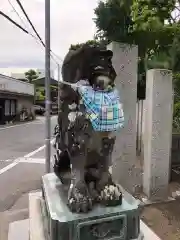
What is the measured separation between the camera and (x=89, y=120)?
1.87 m

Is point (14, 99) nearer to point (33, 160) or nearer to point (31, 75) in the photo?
point (33, 160)

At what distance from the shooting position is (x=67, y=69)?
76.7 inches

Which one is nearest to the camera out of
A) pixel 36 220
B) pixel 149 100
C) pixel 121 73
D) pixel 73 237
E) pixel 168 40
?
pixel 73 237

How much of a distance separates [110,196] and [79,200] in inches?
8.8

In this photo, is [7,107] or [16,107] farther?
[16,107]

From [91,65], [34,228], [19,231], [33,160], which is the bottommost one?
[33,160]

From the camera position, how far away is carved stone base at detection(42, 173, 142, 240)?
1.82m

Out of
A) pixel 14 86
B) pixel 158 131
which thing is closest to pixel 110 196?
pixel 158 131

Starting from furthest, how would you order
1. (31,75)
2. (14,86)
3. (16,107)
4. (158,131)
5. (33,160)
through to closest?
1. (31,75)
2. (16,107)
3. (14,86)
4. (33,160)
5. (158,131)

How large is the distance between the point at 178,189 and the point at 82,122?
2993 mm

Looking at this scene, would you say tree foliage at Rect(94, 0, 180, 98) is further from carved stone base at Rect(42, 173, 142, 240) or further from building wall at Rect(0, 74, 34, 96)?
building wall at Rect(0, 74, 34, 96)

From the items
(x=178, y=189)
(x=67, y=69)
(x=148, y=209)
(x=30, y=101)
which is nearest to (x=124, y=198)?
(x=67, y=69)

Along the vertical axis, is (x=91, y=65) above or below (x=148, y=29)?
below

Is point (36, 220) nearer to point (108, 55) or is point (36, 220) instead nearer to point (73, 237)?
point (73, 237)
